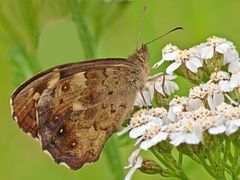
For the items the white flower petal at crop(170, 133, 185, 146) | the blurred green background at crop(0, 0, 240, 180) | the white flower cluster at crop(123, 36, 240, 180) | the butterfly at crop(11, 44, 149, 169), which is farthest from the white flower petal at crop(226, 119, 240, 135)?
the blurred green background at crop(0, 0, 240, 180)

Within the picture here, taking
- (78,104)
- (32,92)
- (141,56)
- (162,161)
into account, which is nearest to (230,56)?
(141,56)

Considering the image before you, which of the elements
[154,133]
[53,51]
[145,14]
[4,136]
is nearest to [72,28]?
[53,51]

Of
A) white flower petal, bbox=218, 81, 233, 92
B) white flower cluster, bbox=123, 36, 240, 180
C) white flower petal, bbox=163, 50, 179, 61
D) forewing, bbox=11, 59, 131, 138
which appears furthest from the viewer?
white flower petal, bbox=163, 50, 179, 61

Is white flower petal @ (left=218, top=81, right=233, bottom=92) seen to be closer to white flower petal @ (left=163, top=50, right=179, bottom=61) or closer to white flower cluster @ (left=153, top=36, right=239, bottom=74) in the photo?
white flower cluster @ (left=153, top=36, right=239, bottom=74)

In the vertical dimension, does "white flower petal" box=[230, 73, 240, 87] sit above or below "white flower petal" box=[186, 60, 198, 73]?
below

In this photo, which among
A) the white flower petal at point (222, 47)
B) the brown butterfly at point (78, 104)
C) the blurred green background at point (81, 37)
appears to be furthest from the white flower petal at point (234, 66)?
the blurred green background at point (81, 37)

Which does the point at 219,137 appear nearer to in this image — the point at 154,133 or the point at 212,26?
the point at 154,133
